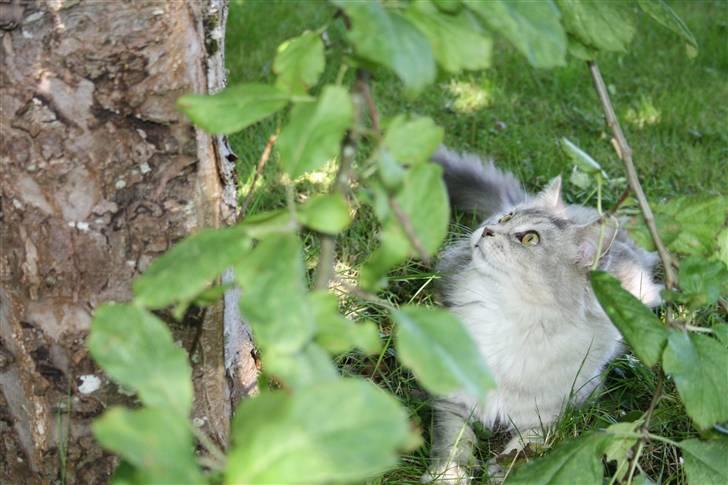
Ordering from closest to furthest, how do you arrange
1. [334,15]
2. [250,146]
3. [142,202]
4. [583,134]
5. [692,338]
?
[334,15], [692,338], [142,202], [250,146], [583,134]

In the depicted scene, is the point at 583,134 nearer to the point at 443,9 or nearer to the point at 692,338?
the point at 692,338

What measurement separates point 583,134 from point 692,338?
2.78m

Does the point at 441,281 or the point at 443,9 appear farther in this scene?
the point at 441,281

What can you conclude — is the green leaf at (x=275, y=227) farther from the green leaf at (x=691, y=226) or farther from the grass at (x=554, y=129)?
the grass at (x=554, y=129)

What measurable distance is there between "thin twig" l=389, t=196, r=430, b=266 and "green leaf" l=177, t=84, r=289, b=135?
0.50 ft

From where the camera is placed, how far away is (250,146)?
319 cm

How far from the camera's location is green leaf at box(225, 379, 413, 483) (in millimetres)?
591

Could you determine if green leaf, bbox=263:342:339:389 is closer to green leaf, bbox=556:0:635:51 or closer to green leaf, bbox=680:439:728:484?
green leaf, bbox=556:0:635:51

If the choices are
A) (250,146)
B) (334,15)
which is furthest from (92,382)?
(250,146)

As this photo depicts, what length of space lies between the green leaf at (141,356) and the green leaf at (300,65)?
27 cm

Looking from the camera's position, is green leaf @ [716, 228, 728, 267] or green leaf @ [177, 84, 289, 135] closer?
green leaf @ [177, 84, 289, 135]

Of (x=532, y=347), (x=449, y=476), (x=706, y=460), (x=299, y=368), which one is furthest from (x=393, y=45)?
(x=532, y=347)

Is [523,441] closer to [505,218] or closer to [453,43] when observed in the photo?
[505,218]

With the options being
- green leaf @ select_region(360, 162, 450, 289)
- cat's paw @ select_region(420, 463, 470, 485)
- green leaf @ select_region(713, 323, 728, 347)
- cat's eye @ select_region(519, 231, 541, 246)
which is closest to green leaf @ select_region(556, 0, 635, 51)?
green leaf @ select_region(360, 162, 450, 289)
